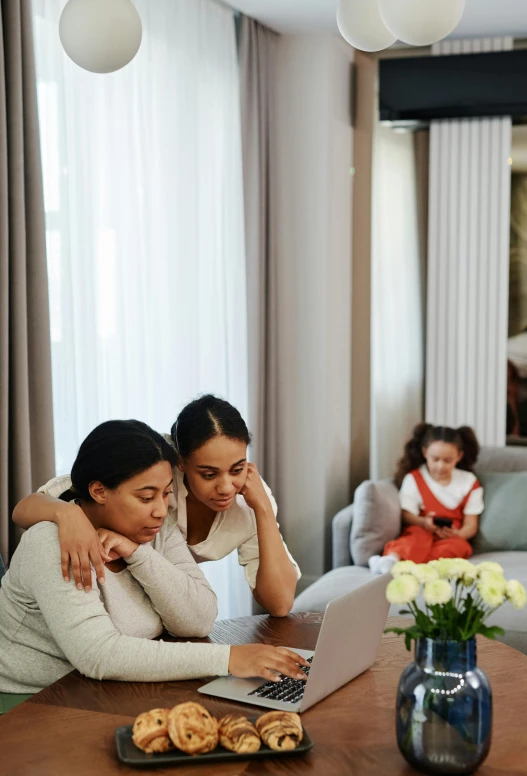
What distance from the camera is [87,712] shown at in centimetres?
145

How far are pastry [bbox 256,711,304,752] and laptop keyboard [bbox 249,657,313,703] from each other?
149 millimetres

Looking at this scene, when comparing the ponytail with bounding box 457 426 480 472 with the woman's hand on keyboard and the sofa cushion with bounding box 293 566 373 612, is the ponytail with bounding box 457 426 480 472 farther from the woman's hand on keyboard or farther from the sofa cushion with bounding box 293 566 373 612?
the woman's hand on keyboard

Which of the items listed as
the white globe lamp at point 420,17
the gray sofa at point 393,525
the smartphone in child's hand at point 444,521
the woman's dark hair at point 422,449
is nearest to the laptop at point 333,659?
the white globe lamp at point 420,17

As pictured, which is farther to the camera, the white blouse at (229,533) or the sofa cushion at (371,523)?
the sofa cushion at (371,523)

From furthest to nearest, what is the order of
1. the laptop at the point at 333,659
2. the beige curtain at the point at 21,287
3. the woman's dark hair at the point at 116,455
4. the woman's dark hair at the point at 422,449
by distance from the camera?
the woman's dark hair at the point at 422,449 < the beige curtain at the point at 21,287 < the woman's dark hair at the point at 116,455 < the laptop at the point at 333,659

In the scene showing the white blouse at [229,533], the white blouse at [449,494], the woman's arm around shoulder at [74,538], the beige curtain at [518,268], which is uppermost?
the beige curtain at [518,268]

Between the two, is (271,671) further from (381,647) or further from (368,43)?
(368,43)

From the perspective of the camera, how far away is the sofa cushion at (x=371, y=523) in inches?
141

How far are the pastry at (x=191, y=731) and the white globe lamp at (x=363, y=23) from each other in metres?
1.27

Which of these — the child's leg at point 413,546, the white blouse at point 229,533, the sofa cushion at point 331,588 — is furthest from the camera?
the child's leg at point 413,546

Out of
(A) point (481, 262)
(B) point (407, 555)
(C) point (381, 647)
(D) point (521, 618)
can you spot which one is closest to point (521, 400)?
(A) point (481, 262)

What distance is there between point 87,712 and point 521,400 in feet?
10.6

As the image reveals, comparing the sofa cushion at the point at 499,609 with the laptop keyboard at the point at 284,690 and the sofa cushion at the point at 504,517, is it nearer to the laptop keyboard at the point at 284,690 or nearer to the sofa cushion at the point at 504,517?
the sofa cushion at the point at 504,517

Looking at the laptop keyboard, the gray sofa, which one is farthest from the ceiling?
the laptop keyboard
